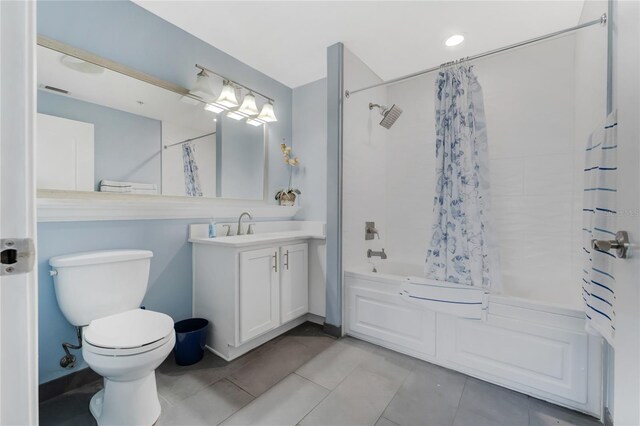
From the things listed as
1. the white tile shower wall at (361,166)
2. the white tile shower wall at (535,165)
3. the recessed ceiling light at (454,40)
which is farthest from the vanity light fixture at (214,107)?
the recessed ceiling light at (454,40)

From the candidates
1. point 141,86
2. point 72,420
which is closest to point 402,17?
point 141,86

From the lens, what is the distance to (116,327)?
1.49 meters

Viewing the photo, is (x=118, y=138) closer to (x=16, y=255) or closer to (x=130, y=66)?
(x=130, y=66)

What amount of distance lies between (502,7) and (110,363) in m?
3.16

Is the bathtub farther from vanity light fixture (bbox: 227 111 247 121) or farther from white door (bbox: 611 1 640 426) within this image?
vanity light fixture (bbox: 227 111 247 121)

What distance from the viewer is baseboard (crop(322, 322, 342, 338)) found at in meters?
2.40

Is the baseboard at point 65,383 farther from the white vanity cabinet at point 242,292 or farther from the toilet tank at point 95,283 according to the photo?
the white vanity cabinet at point 242,292

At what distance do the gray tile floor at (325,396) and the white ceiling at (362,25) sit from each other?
2414mm

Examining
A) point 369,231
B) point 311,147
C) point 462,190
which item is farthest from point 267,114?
point 462,190

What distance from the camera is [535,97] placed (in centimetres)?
242

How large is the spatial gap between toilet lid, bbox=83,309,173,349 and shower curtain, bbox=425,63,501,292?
5.80ft

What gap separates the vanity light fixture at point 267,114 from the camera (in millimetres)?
2727

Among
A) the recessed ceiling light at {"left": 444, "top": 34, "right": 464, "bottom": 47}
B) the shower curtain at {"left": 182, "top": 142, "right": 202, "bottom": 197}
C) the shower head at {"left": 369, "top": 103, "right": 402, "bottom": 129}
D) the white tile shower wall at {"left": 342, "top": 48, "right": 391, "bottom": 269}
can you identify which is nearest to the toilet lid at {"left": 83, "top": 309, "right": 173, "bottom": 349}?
the shower curtain at {"left": 182, "top": 142, "right": 202, "bottom": 197}

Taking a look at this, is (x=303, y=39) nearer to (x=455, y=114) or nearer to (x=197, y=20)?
(x=197, y=20)
